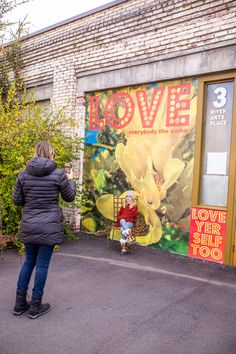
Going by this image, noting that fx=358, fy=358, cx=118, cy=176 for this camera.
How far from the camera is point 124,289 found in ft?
15.7

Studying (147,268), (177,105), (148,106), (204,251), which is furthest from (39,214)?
(148,106)

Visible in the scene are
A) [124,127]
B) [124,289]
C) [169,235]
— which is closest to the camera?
[124,289]

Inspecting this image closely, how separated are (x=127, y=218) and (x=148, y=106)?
2.19 m

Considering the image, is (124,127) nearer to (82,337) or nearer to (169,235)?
(169,235)

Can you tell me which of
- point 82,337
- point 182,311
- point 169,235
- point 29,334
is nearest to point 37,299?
point 29,334

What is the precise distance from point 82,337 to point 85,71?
5.96 meters

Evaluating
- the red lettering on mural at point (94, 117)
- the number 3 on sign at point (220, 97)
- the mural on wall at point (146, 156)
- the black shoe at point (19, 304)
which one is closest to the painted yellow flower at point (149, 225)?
the mural on wall at point (146, 156)

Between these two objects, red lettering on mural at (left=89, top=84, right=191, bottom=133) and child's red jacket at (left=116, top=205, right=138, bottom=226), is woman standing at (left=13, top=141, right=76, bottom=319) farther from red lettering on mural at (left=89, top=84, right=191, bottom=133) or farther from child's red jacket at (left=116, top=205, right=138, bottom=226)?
red lettering on mural at (left=89, top=84, right=191, bottom=133)

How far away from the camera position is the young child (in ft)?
21.5

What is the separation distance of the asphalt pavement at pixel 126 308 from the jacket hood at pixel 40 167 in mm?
1560

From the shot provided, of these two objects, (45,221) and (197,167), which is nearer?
(45,221)

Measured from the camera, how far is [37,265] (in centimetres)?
380

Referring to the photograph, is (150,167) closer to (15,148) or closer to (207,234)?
(207,234)

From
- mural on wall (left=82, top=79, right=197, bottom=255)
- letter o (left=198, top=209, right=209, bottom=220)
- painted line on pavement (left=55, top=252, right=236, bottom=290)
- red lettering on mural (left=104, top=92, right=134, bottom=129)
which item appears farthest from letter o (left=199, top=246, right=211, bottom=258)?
red lettering on mural (left=104, top=92, right=134, bottom=129)
